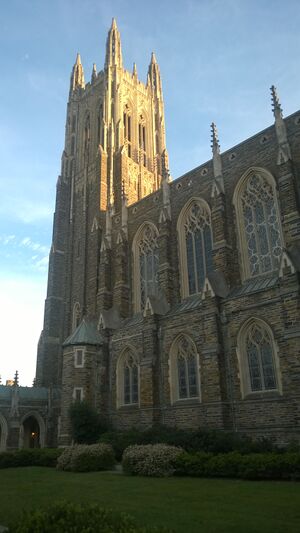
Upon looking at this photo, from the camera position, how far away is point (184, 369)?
862 inches

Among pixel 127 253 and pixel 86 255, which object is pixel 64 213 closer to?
pixel 86 255

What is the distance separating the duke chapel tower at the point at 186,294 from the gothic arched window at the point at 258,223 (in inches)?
2.5

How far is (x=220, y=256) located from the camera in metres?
22.5

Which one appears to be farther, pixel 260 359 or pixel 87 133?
pixel 87 133

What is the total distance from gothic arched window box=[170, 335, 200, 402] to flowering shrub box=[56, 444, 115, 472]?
495 cm

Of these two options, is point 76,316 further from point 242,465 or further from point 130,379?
point 242,465

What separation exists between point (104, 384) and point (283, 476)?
50.5 ft

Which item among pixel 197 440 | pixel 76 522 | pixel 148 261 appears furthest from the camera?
pixel 148 261

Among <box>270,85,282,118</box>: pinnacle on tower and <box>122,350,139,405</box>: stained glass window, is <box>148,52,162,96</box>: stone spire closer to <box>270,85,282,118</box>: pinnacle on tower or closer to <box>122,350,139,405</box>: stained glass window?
<box>270,85,282,118</box>: pinnacle on tower

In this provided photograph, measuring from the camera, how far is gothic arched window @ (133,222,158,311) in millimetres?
29000

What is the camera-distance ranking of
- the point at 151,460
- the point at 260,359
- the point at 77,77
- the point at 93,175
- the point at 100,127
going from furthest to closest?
1. the point at 77,77
2. the point at 100,127
3. the point at 93,175
4. the point at 260,359
5. the point at 151,460

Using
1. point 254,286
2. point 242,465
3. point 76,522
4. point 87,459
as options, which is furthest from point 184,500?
point 254,286

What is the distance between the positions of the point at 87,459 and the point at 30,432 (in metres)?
21.0

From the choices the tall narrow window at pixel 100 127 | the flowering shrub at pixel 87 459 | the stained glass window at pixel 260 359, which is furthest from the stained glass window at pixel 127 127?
the flowering shrub at pixel 87 459
